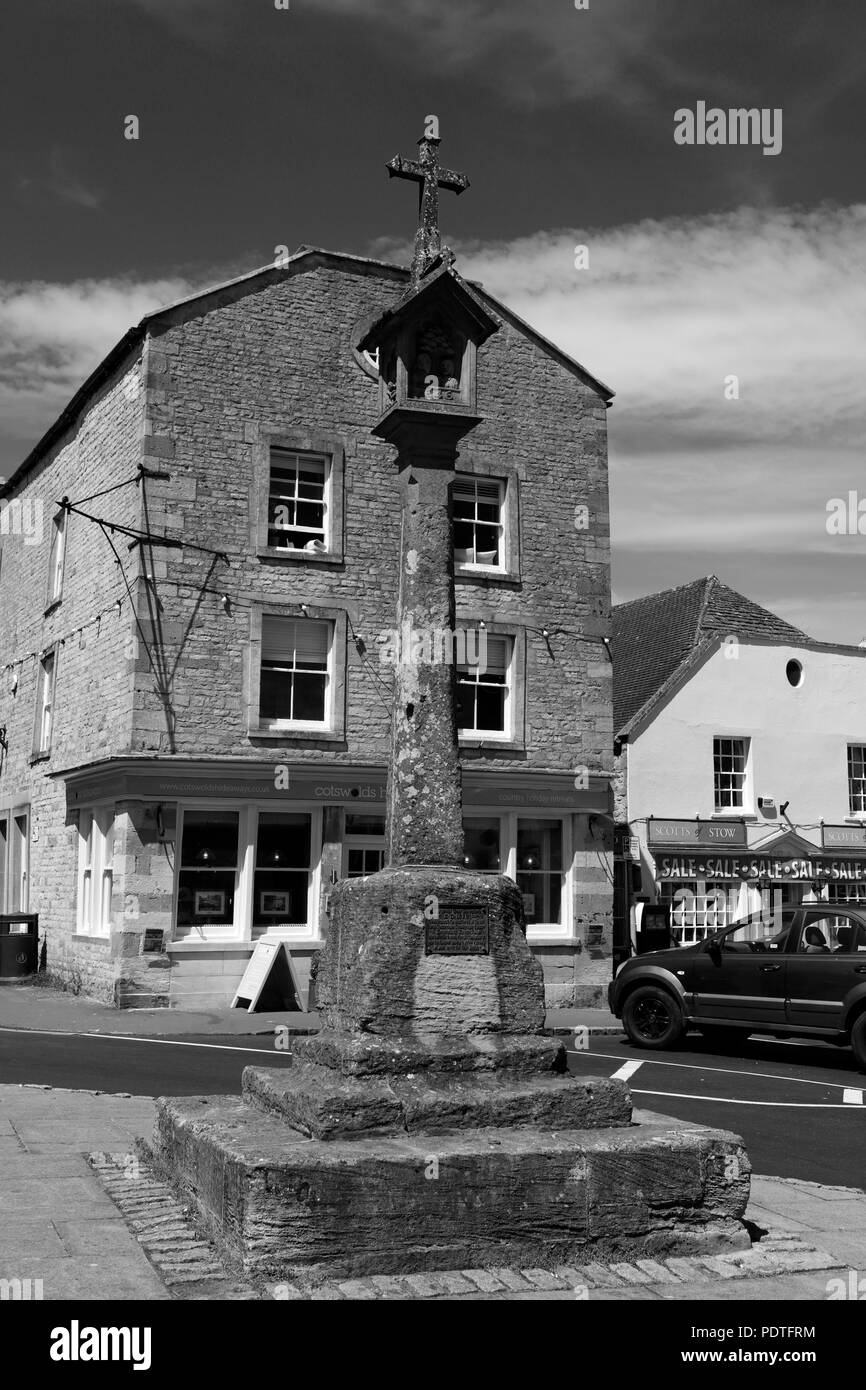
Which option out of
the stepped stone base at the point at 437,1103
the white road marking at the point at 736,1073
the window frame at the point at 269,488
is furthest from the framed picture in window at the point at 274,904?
the stepped stone base at the point at 437,1103

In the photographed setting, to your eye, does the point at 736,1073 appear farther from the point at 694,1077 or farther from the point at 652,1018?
the point at 652,1018

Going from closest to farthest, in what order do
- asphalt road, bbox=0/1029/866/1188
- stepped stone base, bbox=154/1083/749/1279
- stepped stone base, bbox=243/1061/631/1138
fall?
stepped stone base, bbox=154/1083/749/1279 < stepped stone base, bbox=243/1061/631/1138 < asphalt road, bbox=0/1029/866/1188

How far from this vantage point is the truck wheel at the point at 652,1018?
563 inches

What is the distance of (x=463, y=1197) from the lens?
562 centimetres

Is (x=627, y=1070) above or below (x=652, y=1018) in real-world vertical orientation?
below

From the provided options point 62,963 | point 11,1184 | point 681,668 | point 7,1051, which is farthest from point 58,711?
point 11,1184

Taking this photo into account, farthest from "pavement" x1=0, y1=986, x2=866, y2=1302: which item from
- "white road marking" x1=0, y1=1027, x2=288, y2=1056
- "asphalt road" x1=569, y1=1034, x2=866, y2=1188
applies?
"white road marking" x1=0, y1=1027, x2=288, y2=1056

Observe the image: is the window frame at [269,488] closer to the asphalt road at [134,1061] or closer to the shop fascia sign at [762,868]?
the asphalt road at [134,1061]

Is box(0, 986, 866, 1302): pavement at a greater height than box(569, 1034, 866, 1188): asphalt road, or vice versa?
box(0, 986, 866, 1302): pavement

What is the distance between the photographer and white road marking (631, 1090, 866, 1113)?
1073cm

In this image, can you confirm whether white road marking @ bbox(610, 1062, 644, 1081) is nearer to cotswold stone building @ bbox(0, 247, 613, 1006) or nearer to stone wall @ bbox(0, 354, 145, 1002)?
cotswold stone building @ bbox(0, 247, 613, 1006)

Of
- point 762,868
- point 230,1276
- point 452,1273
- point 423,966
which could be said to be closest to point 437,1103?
point 423,966

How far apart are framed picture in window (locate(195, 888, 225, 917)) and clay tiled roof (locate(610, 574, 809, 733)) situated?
27.8 feet

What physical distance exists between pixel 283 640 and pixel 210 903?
12.5 ft
